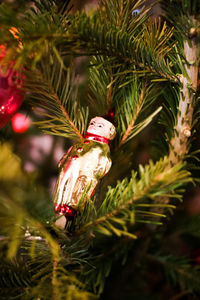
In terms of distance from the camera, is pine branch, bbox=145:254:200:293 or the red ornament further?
the red ornament

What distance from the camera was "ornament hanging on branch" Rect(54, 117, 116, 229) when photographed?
1.23ft

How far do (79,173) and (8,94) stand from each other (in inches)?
5.7

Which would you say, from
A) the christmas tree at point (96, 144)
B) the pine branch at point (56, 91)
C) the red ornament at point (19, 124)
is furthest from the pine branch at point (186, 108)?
the red ornament at point (19, 124)

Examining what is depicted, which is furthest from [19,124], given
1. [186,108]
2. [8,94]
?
[186,108]

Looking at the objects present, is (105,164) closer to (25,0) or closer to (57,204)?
(57,204)

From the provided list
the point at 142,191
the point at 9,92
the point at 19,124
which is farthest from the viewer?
the point at 19,124

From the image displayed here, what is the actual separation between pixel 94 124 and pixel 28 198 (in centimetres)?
19

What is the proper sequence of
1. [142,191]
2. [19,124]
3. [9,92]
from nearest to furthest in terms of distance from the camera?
[142,191], [9,92], [19,124]

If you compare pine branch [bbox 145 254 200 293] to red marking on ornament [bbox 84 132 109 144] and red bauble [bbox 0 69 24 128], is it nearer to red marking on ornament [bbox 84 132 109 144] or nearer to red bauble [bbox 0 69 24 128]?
red marking on ornament [bbox 84 132 109 144]

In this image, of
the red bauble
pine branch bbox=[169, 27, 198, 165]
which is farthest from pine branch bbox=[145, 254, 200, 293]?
the red bauble

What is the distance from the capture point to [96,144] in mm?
393

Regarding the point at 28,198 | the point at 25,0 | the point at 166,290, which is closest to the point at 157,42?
the point at 25,0

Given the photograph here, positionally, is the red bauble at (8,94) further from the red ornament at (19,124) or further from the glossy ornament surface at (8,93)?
the red ornament at (19,124)

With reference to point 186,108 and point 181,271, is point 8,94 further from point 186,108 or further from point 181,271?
point 181,271
